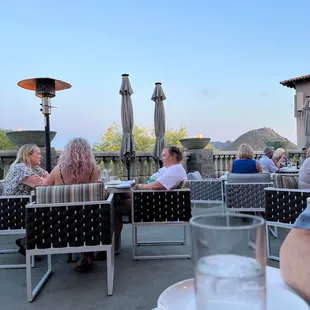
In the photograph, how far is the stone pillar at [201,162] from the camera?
8.41 meters

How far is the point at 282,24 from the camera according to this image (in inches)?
508

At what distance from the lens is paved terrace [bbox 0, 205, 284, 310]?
2.31 meters

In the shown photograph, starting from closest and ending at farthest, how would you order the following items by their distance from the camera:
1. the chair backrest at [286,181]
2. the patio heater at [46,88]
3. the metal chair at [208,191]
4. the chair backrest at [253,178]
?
the chair backrest at [286,181], the chair backrest at [253,178], the metal chair at [208,191], the patio heater at [46,88]

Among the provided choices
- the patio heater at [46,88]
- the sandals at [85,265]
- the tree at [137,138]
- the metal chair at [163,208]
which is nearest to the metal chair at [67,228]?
the sandals at [85,265]

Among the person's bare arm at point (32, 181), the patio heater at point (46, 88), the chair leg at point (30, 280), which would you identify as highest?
the patio heater at point (46, 88)

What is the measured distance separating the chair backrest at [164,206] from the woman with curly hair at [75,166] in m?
0.64

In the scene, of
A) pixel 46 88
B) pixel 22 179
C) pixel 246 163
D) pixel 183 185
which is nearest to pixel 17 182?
pixel 22 179

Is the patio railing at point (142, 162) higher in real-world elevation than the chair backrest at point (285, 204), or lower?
higher

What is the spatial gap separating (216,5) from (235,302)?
40.9ft

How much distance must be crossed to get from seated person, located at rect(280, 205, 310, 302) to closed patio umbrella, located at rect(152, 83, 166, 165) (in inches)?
253

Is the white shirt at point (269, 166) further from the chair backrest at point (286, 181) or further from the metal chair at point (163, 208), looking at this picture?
the metal chair at point (163, 208)

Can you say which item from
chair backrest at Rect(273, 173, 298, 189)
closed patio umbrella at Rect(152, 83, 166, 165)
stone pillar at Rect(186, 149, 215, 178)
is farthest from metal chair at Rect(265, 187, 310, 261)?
stone pillar at Rect(186, 149, 215, 178)

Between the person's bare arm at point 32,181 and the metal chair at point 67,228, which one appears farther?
the person's bare arm at point 32,181

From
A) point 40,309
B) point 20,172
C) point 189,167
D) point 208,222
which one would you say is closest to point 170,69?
point 189,167
